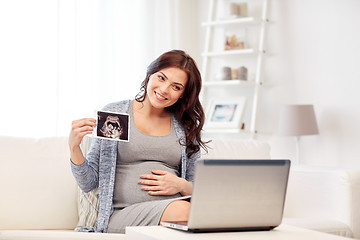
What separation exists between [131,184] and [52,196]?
1.27 ft

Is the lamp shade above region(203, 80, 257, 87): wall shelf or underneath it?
underneath

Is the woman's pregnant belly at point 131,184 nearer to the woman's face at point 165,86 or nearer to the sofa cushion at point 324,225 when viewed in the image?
the woman's face at point 165,86

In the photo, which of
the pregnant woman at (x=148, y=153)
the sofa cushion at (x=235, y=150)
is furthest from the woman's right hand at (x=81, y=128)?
the sofa cushion at (x=235, y=150)

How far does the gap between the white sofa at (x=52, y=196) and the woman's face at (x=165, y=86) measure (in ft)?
1.66

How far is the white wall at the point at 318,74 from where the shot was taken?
3.86 meters

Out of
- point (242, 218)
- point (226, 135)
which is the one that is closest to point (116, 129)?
point (242, 218)

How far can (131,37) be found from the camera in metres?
4.23

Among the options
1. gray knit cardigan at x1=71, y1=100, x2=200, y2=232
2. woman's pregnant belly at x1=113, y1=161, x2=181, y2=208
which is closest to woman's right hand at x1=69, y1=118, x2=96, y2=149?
gray knit cardigan at x1=71, y1=100, x2=200, y2=232

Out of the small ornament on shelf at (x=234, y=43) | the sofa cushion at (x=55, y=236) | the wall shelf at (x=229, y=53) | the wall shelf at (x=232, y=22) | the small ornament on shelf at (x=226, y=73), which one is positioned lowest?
the sofa cushion at (x=55, y=236)

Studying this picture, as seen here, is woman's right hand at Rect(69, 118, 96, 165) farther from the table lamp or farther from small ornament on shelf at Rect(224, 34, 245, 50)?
small ornament on shelf at Rect(224, 34, 245, 50)

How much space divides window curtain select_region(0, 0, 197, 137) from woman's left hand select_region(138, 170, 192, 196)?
1.80 m

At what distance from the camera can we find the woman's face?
7.01ft

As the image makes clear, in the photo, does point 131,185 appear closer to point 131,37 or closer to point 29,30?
point 29,30

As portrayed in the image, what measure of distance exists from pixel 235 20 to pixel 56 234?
9.00ft
